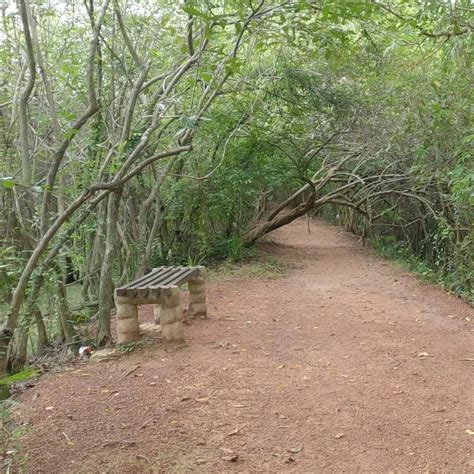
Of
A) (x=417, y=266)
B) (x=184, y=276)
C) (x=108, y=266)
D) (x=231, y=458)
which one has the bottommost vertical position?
(x=417, y=266)

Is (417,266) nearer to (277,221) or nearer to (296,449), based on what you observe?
(277,221)

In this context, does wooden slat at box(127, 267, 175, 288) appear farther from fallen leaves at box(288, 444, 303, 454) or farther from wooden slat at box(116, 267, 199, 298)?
fallen leaves at box(288, 444, 303, 454)

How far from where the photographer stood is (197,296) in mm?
5816

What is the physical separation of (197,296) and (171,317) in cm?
113

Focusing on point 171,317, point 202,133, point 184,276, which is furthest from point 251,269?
point 171,317

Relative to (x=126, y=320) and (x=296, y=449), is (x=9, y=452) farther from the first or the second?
(x=126, y=320)

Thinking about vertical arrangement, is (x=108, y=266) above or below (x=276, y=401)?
above

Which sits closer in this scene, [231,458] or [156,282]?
[231,458]

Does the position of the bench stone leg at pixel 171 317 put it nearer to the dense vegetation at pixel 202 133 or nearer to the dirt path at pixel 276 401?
the dirt path at pixel 276 401

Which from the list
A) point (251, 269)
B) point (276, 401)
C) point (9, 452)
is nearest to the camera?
point (9, 452)

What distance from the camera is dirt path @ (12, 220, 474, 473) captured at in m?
2.86

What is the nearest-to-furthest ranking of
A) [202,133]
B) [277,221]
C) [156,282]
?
[156,282], [202,133], [277,221]

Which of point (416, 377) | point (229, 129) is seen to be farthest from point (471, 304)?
point (229, 129)

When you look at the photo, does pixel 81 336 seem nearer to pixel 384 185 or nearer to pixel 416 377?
pixel 416 377
